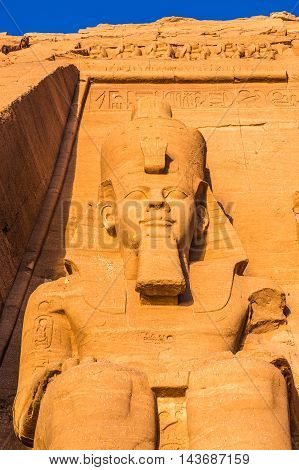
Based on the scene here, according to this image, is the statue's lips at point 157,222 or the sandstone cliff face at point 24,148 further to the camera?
the sandstone cliff face at point 24,148

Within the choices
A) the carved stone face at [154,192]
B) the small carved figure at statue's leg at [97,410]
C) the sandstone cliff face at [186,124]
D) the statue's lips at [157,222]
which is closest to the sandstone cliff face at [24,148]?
the sandstone cliff face at [186,124]

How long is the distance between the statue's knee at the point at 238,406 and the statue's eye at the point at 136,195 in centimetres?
168

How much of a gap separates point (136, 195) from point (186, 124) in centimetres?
263

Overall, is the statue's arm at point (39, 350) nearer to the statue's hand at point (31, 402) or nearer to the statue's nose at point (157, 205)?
the statue's hand at point (31, 402)

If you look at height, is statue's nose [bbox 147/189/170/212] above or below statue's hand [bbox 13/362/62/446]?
above

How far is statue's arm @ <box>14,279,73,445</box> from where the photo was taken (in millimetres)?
3613

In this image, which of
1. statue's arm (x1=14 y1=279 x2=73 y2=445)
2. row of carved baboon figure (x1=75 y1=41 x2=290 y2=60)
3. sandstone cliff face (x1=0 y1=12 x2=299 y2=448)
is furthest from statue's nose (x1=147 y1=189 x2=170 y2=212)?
row of carved baboon figure (x1=75 y1=41 x2=290 y2=60)

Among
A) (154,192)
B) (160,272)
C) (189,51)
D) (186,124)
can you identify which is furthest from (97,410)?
(189,51)

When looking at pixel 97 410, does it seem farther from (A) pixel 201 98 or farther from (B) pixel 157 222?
(A) pixel 201 98

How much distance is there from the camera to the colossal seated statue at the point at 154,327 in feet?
10.3

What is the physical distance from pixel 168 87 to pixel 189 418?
5.43 metres

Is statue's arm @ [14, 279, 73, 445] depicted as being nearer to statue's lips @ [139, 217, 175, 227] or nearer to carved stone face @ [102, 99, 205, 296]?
carved stone face @ [102, 99, 205, 296]

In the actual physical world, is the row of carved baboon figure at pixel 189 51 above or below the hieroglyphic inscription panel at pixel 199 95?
above
